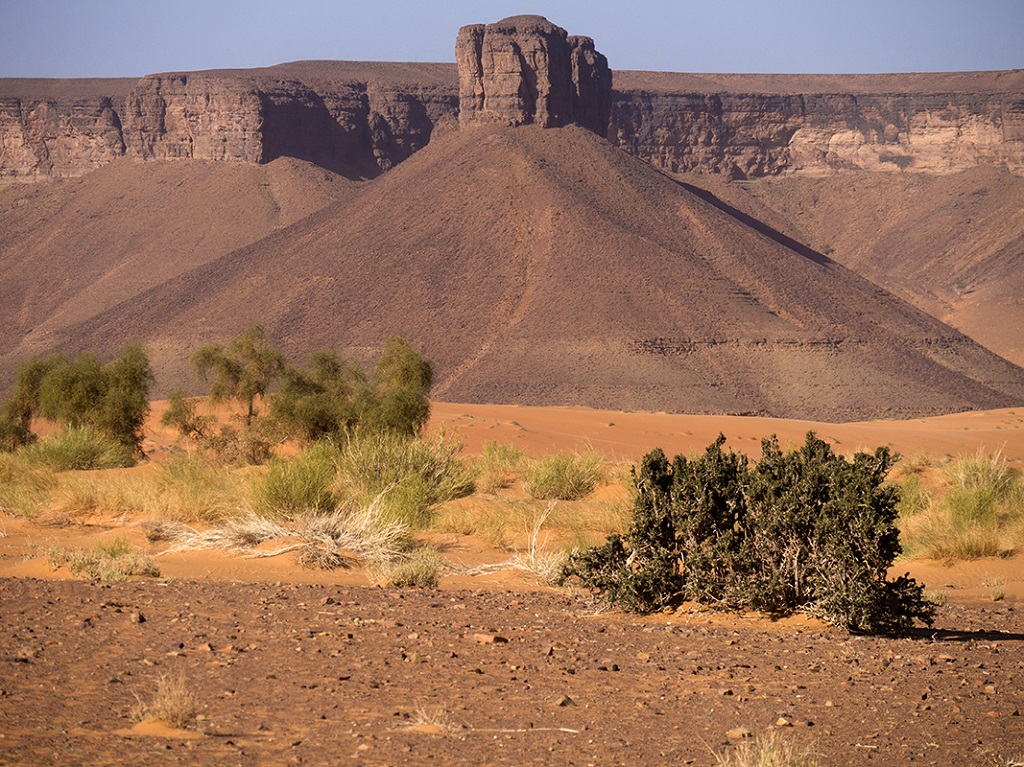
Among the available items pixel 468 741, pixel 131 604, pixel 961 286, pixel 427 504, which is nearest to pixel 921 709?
pixel 468 741

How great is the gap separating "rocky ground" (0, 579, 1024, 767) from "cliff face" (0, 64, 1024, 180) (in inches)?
3386

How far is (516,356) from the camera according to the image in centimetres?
6531

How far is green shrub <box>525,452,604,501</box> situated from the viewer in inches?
879

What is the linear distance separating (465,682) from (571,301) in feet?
196

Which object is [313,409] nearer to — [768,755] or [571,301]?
[768,755]

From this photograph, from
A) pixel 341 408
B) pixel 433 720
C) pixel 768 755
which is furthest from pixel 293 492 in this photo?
pixel 341 408

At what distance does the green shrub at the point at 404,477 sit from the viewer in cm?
1789

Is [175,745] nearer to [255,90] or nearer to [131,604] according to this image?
[131,604]

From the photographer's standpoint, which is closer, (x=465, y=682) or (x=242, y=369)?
(x=465, y=682)

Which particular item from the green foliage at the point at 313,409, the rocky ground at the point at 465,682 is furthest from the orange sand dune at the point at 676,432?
the rocky ground at the point at 465,682

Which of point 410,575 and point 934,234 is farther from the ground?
point 934,234

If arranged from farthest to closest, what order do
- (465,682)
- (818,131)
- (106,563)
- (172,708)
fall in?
1. (818,131)
2. (106,563)
3. (465,682)
4. (172,708)

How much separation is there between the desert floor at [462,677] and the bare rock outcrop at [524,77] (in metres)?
74.9

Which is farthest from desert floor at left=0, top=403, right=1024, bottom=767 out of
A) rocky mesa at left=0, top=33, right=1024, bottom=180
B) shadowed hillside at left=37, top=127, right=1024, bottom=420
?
rocky mesa at left=0, top=33, right=1024, bottom=180
